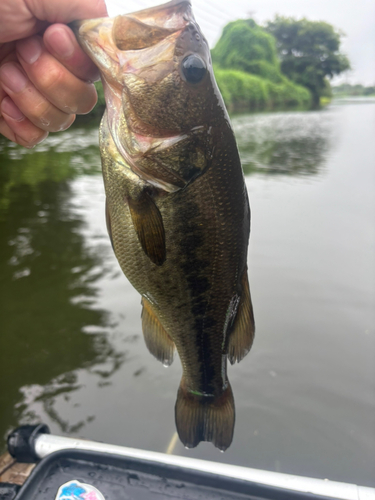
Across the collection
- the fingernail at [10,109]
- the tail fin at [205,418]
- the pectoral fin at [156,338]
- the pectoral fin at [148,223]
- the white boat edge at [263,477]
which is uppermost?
the fingernail at [10,109]

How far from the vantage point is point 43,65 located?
1392 millimetres

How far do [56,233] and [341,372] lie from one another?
4729 mm

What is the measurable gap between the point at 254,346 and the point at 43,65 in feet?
10.8

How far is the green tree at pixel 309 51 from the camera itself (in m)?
58.6

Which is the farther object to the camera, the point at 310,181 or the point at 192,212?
the point at 310,181

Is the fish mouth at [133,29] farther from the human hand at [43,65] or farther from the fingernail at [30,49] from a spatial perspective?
the fingernail at [30,49]

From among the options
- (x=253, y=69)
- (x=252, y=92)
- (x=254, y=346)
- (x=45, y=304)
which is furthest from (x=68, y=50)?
(x=253, y=69)

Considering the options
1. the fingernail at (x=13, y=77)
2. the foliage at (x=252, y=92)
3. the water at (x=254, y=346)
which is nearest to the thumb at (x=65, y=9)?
the fingernail at (x=13, y=77)

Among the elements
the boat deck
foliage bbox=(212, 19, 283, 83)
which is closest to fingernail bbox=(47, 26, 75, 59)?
the boat deck

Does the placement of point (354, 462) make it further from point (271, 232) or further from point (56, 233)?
point (56, 233)

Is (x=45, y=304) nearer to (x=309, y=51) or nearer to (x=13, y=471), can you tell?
(x=13, y=471)

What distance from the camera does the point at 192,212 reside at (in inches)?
50.8

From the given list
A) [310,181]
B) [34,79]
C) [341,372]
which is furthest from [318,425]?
[310,181]

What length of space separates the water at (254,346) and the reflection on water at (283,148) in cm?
379
